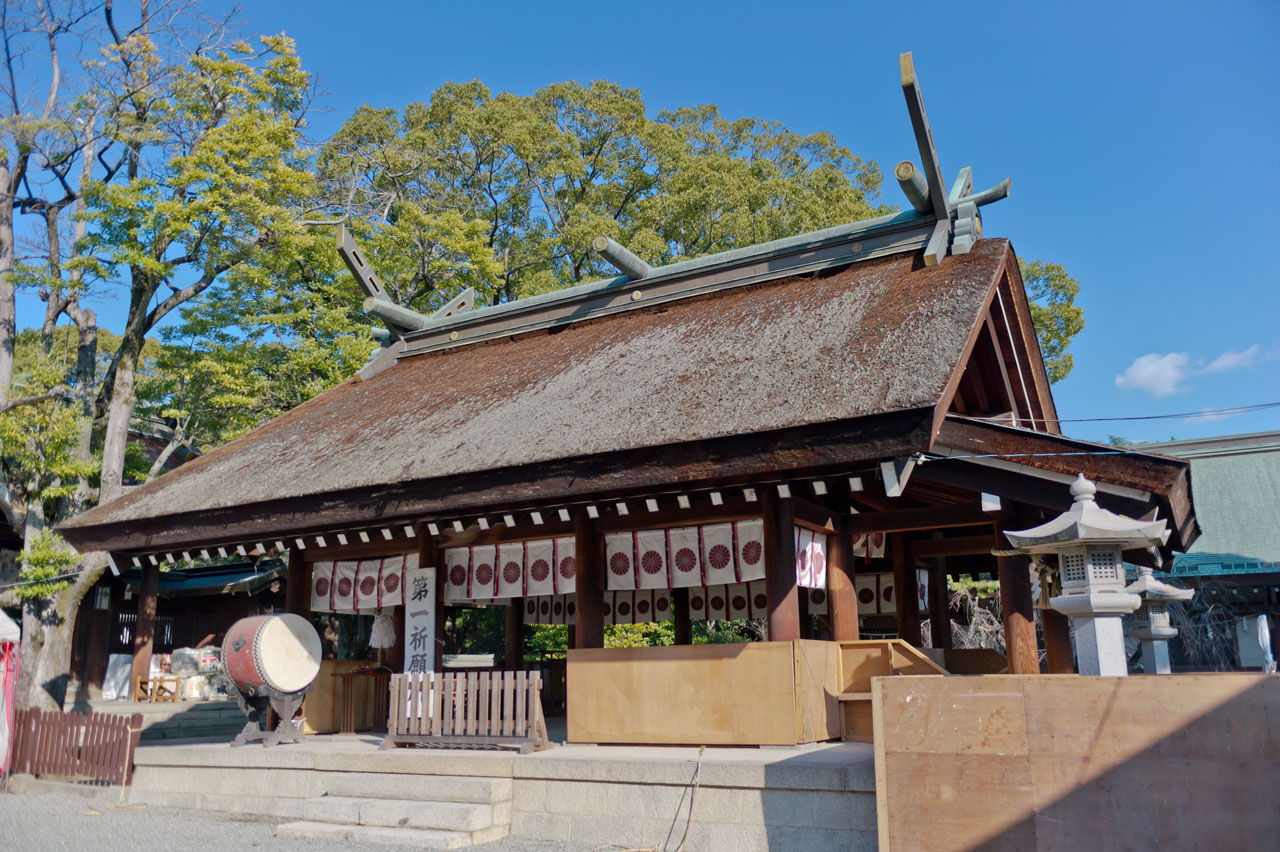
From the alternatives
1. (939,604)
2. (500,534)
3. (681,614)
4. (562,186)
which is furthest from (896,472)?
(562,186)

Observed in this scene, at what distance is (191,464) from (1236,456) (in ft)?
A: 62.4

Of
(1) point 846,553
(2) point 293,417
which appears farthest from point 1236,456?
(2) point 293,417

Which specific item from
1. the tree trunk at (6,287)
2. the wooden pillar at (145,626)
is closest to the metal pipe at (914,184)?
the wooden pillar at (145,626)

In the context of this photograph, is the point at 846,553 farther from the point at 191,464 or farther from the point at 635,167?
the point at 635,167

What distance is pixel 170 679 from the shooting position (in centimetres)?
1661

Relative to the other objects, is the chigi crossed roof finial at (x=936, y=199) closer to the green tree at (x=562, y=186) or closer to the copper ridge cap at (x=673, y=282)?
the copper ridge cap at (x=673, y=282)

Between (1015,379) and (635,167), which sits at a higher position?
(635,167)

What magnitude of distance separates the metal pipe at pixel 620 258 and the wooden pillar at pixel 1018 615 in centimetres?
512

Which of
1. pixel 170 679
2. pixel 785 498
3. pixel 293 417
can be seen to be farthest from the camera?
pixel 170 679

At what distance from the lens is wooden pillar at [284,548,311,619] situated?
35.1 feet

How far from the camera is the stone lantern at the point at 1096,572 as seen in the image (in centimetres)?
559

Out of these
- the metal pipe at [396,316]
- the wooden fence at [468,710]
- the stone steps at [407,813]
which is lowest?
the stone steps at [407,813]

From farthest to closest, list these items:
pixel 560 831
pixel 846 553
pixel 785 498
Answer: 1. pixel 846 553
2. pixel 785 498
3. pixel 560 831

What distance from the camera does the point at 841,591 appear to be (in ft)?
28.3
